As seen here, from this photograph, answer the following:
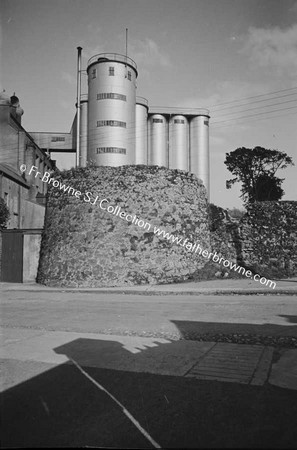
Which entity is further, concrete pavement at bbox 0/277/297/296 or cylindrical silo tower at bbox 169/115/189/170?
cylindrical silo tower at bbox 169/115/189/170

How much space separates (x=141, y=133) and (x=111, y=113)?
19.0 feet

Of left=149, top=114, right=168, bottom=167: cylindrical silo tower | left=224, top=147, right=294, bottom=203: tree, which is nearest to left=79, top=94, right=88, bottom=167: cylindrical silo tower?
left=149, top=114, right=168, bottom=167: cylindrical silo tower

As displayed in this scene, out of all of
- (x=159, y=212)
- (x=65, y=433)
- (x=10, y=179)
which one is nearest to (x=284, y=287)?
(x=159, y=212)

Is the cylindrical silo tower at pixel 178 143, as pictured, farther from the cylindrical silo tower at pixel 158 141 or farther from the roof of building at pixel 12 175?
Result: the roof of building at pixel 12 175

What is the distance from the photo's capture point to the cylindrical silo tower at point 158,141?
163ft

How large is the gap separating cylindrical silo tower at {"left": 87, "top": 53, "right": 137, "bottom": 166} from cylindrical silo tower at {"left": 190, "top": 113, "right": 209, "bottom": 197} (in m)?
10.4

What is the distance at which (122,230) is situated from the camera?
53.9 feet

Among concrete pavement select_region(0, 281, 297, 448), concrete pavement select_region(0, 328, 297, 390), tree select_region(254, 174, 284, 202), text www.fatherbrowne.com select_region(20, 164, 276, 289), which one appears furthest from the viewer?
tree select_region(254, 174, 284, 202)

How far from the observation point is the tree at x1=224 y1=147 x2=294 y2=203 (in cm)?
4900

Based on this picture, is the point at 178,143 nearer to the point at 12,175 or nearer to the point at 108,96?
the point at 108,96

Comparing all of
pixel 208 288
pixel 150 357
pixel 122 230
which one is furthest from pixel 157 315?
pixel 122 230

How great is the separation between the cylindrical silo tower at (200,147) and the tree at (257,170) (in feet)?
12.5

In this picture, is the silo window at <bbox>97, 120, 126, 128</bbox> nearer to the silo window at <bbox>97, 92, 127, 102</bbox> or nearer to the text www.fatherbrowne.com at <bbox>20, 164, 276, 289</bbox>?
the silo window at <bbox>97, 92, 127, 102</bbox>

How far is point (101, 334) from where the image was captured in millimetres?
6809
